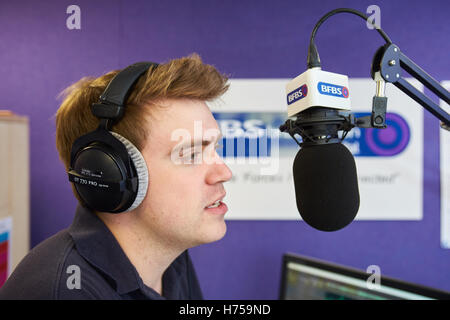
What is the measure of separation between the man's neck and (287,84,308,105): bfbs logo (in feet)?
1.64

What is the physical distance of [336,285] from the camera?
101 centimetres

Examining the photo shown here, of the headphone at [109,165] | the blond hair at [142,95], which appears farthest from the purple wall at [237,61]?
the headphone at [109,165]

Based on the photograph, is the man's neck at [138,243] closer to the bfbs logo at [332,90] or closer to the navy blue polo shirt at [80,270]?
the navy blue polo shirt at [80,270]

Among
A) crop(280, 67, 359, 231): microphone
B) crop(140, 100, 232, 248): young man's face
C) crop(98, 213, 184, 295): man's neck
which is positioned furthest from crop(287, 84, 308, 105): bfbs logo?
crop(98, 213, 184, 295): man's neck

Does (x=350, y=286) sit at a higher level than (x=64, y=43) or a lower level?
lower

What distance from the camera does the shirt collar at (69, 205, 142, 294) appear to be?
702 mm

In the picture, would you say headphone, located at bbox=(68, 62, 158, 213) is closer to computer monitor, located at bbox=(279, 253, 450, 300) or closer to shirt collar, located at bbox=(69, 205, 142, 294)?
shirt collar, located at bbox=(69, 205, 142, 294)

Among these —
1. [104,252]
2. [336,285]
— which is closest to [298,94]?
[104,252]

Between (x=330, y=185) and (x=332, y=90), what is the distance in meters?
0.12

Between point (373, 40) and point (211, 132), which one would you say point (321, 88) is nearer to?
point (211, 132)
